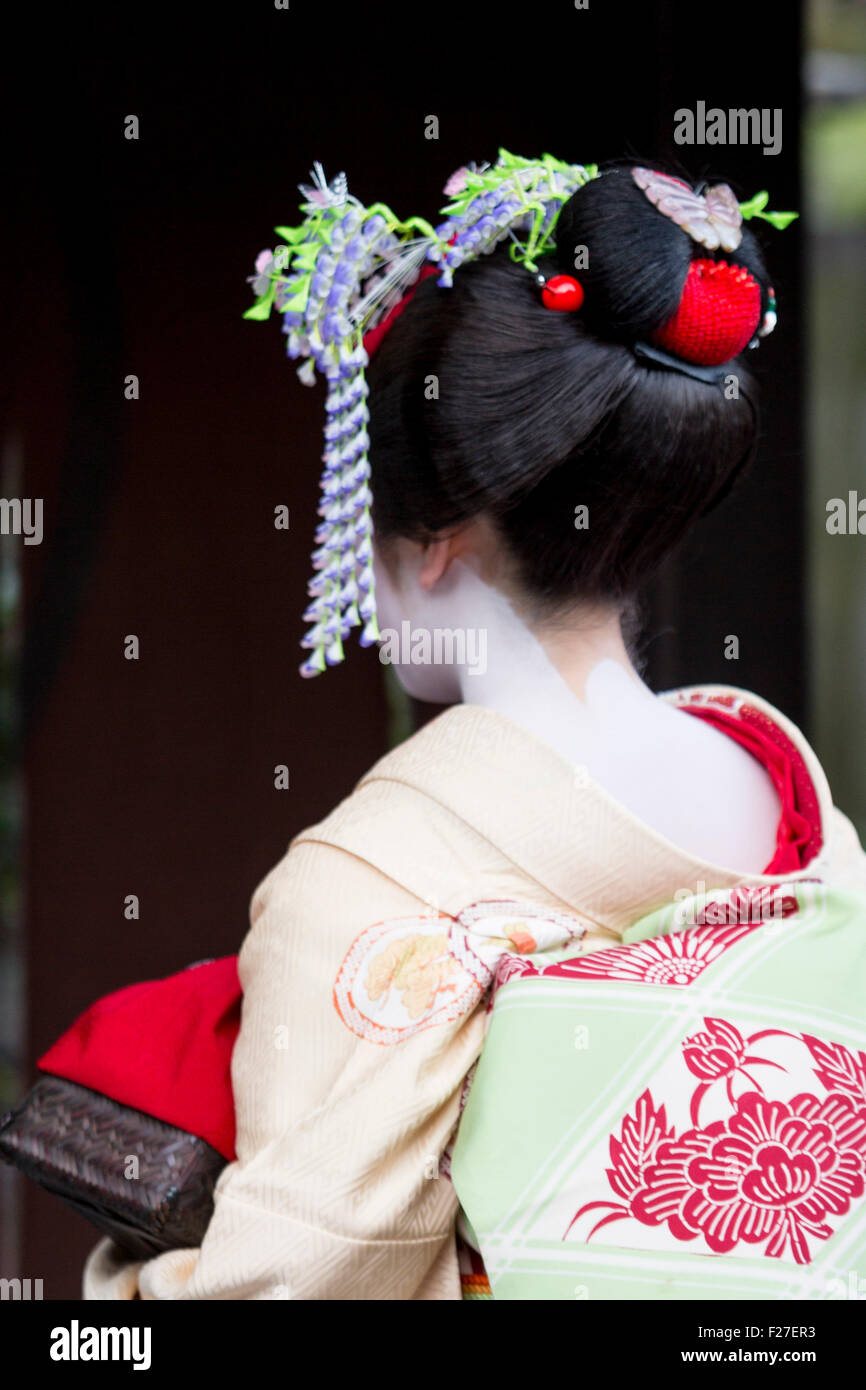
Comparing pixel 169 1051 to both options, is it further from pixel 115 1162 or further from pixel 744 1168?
pixel 744 1168

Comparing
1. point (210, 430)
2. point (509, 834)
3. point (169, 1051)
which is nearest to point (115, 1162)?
point (169, 1051)

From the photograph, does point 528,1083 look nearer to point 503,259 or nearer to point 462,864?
point 462,864

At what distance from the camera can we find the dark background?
2.32 meters

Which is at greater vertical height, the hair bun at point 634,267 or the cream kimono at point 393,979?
the hair bun at point 634,267

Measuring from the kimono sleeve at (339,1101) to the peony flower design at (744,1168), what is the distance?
0.49 ft

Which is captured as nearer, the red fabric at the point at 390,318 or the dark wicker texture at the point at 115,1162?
the dark wicker texture at the point at 115,1162

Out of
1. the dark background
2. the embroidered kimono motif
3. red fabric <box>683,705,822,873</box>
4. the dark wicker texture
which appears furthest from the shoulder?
the dark background

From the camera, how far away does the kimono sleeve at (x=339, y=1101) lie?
3.56 feet

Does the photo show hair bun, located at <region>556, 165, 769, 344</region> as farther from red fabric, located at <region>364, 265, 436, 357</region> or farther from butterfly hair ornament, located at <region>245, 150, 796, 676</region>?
red fabric, located at <region>364, 265, 436, 357</region>

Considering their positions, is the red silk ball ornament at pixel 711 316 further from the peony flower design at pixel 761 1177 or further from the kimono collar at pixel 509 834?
the peony flower design at pixel 761 1177

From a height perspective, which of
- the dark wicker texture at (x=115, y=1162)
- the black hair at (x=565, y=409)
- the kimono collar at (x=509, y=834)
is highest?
the black hair at (x=565, y=409)

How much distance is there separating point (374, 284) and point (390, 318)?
5 cm

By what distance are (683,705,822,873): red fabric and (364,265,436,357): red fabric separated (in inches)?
20.9

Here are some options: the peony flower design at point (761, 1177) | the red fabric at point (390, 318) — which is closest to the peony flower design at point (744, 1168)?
the peony flower design at point (761, 1177)
